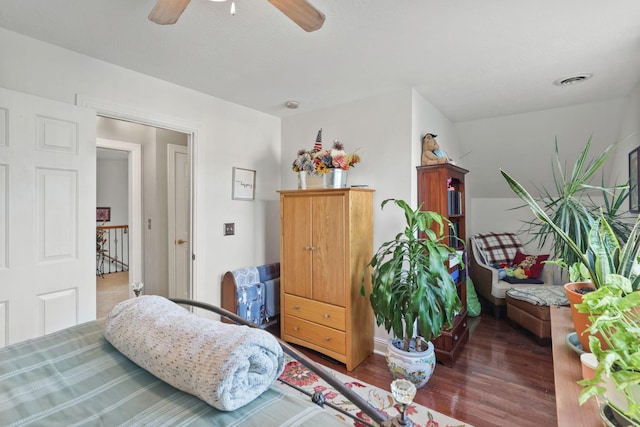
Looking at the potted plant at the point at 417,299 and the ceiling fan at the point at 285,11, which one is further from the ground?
the ceiling fan at the point at 285,11

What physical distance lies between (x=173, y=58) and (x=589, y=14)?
2.49 meters

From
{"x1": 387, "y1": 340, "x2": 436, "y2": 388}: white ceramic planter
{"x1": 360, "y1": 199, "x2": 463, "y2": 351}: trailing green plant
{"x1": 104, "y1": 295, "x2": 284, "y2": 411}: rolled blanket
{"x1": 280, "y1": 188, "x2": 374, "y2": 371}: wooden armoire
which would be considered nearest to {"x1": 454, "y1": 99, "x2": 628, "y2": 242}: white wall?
{"x1": 360, "y1": 199, "x2": 463, "y2": 351}: trailing green plant

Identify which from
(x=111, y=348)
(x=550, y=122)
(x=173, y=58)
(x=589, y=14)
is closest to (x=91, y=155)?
(x=173, y=58)

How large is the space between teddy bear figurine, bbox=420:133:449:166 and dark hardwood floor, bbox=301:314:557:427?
172 cm

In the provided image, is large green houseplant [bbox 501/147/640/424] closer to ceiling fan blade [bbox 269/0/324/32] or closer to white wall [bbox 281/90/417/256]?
ceiling fan blade [bbox 269/0/324/32]

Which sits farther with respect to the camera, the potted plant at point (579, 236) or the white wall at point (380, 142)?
the white wall at point (380, 142)

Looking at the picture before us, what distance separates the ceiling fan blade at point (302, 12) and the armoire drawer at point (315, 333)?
2.17 m

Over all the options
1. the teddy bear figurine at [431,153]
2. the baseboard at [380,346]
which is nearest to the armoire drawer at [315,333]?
the baseboard at [380,346]

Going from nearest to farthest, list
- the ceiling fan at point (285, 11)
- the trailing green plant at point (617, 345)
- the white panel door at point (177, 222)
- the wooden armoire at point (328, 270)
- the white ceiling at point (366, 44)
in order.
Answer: the trailing green plant at point (617, 345), the ceiling fan at point (285, 11), the white ceiling at point (366, 44), the wooden armoire at point (328, 270), the white panel door at point (177, 222)

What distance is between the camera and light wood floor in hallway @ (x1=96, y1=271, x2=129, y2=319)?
3828 millimetres

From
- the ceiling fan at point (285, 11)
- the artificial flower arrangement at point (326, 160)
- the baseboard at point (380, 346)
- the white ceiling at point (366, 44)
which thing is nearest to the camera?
the ceiling fan at point (285, 11)

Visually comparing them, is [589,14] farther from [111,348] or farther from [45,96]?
[45,96]

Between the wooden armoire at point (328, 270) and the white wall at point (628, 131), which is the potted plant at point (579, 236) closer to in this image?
the wooden armoire at point (328, 270)

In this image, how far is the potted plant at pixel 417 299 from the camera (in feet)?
6.93
